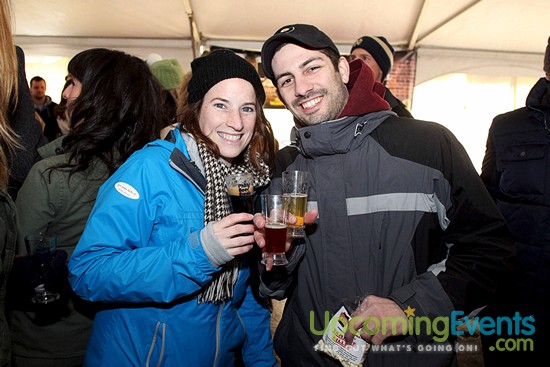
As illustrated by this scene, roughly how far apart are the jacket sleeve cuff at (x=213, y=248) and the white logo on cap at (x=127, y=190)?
339 mm

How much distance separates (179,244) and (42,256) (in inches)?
31.4

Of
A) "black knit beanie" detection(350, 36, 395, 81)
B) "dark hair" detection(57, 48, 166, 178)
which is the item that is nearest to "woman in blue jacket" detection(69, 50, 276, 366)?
"dark hair" detection(57, 48, 166, 178)

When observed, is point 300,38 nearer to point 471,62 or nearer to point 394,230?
point 394,230

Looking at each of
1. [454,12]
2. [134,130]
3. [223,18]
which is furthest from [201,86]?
[454,12]

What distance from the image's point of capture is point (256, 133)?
2.17 meters

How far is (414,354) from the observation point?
1680 mm

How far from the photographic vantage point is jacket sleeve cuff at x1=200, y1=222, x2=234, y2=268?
1494 millimetres

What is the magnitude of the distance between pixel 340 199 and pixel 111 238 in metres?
0.98

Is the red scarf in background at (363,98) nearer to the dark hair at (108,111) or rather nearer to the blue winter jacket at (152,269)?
the blue winter jacket at (152,269)

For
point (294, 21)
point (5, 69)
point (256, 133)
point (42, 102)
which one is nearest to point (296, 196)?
point (256, 133)

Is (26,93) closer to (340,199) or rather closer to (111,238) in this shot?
(111,238)

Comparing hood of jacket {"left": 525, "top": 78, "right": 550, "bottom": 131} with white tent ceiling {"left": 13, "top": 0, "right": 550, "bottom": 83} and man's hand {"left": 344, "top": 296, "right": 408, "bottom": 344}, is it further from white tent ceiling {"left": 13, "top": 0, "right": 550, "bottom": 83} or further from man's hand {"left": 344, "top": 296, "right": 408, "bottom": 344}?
white tent ceiling {"left": 13, "top": 0, "right": 550, "bottom": 83}

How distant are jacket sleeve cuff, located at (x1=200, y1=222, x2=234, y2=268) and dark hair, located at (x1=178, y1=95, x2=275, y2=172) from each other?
0.53 m

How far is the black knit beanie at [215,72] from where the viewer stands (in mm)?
1958
